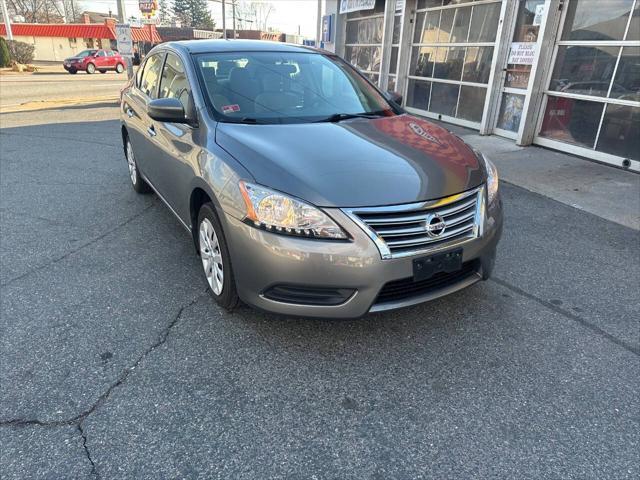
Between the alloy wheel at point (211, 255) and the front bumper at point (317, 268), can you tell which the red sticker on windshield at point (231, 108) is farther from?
the front bumper at point (317, 268)

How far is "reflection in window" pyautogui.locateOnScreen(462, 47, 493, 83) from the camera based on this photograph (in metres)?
9.35

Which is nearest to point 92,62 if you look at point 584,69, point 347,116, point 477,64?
point 477,64

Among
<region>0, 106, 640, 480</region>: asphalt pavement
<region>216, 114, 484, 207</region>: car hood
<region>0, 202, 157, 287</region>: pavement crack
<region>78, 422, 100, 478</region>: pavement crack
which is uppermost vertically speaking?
<region>216, 114, 484, 207</region>: car hood

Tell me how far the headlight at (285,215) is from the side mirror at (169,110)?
1.05m

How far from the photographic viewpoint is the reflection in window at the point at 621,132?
21.9ft

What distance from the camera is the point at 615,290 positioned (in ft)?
11.5

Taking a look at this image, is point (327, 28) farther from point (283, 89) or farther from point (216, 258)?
point (216, 258)

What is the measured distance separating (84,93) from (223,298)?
1902cm

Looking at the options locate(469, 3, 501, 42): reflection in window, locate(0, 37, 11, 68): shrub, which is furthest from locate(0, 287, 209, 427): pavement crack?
locate(0, 37, 11, 68): shrub

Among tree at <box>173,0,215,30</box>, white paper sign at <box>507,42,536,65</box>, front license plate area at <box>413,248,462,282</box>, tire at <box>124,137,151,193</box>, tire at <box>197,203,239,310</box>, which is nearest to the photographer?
front license plate area at <box>413,248,462,282</box>

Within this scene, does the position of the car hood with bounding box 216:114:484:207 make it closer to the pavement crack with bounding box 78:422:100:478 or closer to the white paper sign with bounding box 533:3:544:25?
the pavement crack with bounding box 78:422:100:478

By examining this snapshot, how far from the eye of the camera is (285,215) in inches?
95.7

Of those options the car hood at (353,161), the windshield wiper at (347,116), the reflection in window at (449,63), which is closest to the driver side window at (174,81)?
the car hood at (353,161)

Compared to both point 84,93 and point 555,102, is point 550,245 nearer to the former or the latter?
point 555,102
